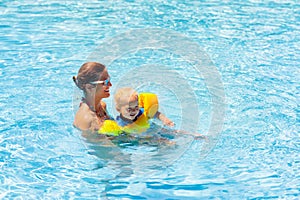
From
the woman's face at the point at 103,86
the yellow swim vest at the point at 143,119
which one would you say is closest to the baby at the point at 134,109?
the yellow swim vest at the point at 143,119

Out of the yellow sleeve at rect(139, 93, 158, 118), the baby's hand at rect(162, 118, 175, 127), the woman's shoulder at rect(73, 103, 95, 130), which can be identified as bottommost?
the baby's hand at rect(162, 118, 175, 127)

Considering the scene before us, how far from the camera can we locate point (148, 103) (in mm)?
4492

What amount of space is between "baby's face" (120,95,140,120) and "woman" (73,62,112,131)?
0.19 m

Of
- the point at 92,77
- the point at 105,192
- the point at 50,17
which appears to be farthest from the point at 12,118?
the point at 50,17

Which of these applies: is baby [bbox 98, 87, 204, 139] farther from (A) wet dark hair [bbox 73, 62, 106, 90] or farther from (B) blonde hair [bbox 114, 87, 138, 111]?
(A) wet dark hair [bbox 73, 62, 106, 90]

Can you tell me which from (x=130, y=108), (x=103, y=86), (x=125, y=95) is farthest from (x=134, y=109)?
(x=103, y=86)

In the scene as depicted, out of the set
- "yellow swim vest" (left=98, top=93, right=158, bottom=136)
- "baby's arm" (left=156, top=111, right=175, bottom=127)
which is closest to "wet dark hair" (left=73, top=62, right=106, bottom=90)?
"yellow swim vest" (left=98, top=93, right=158, bottom=136)

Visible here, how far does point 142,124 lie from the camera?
4.46 meters

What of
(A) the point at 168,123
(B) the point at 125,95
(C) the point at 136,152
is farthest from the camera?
(A) the point at 168,123

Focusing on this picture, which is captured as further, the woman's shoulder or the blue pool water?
the woman's shoulder

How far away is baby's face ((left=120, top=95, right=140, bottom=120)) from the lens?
14.0 feet

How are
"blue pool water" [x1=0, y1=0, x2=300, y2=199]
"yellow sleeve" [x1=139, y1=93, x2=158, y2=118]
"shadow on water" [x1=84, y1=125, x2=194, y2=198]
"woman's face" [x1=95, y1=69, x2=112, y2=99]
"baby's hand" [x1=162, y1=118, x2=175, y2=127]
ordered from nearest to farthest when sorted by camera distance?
"blue pool water" [x1=0, y1=0, x2=300, y2=199] → "shadow on water" [x1=84, y1=125, x2=194, y2=198] → "woman's face" [x1=95, y1=69, x2=112, y2=99] → "yellow sleeve" [x1=139, y1=93, x2=158, y2=118] → "baby's hand" [x1=162, y1=118, x2=175, y2=127]

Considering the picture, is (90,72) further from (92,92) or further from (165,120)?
(165,120)

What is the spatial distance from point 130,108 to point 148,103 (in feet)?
0.79
